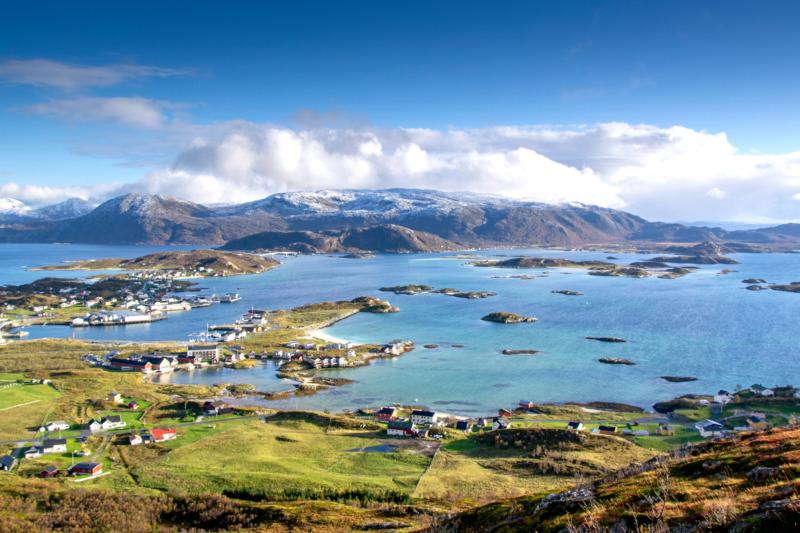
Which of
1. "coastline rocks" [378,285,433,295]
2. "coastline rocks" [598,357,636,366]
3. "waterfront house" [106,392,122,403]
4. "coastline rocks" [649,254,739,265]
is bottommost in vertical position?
"coastline rocks" [598,357,636,366]

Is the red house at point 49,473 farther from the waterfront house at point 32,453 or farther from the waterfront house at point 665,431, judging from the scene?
the waterfront house at point 665,431

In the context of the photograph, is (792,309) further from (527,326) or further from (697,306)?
(527,326)

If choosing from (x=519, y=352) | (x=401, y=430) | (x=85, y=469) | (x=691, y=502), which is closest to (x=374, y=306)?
(x=519, y=352)

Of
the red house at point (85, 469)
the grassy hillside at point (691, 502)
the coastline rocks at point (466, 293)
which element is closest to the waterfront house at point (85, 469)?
the red house at point (85, 469)

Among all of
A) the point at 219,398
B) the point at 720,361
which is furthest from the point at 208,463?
the point at 720,361

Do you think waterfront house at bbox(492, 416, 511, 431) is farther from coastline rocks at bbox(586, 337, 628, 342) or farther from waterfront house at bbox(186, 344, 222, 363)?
coastline rocks at bbox(586, 337, 628, 342)

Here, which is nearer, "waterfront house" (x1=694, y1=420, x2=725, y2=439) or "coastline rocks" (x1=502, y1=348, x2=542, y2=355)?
"waterfront house" (x1=694, y1=420, x2=725, y2=439)

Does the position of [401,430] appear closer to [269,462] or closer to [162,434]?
[269,462]

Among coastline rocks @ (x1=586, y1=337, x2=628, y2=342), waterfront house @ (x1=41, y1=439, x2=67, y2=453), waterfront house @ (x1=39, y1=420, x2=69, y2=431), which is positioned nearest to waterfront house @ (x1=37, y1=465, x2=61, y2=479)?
waterfront house @ (x1=41, y1=439, x2=67, y2=453)
